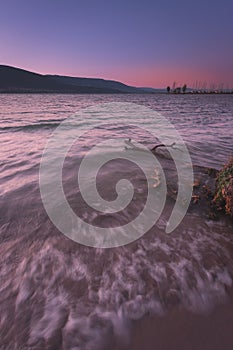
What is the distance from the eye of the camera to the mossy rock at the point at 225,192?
4.16 meters

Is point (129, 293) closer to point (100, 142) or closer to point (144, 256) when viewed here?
point (144, 256)

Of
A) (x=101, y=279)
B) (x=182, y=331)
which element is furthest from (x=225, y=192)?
(x=101, y=279)

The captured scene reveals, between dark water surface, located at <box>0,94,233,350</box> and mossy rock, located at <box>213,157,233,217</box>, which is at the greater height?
mossy rock, located at <box>213,157,233,217</box>

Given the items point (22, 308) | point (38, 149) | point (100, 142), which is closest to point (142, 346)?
point (22, 308)

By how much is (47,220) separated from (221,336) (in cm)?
352

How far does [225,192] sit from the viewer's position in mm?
4238

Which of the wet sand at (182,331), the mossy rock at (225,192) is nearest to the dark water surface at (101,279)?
the wet sand at (182,331)

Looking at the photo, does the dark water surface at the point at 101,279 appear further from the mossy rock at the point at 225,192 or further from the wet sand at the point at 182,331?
the mossy rock at the point at 225,192

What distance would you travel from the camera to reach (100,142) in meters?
11.4

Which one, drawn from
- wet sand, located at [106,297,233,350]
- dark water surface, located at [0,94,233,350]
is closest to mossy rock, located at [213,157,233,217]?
dark water surface, located at [0,94,233,350]

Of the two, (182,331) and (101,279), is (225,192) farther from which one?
(101,279)

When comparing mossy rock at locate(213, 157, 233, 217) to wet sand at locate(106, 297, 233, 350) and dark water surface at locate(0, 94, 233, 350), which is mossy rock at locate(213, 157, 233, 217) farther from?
wet sand at locate(106, 297, 233, 350)

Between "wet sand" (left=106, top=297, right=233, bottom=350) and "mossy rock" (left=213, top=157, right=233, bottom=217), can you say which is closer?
"wet sand" (left=106, top=297, right=233, bottom=350)

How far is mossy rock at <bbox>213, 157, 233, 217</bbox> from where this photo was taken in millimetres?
4156
